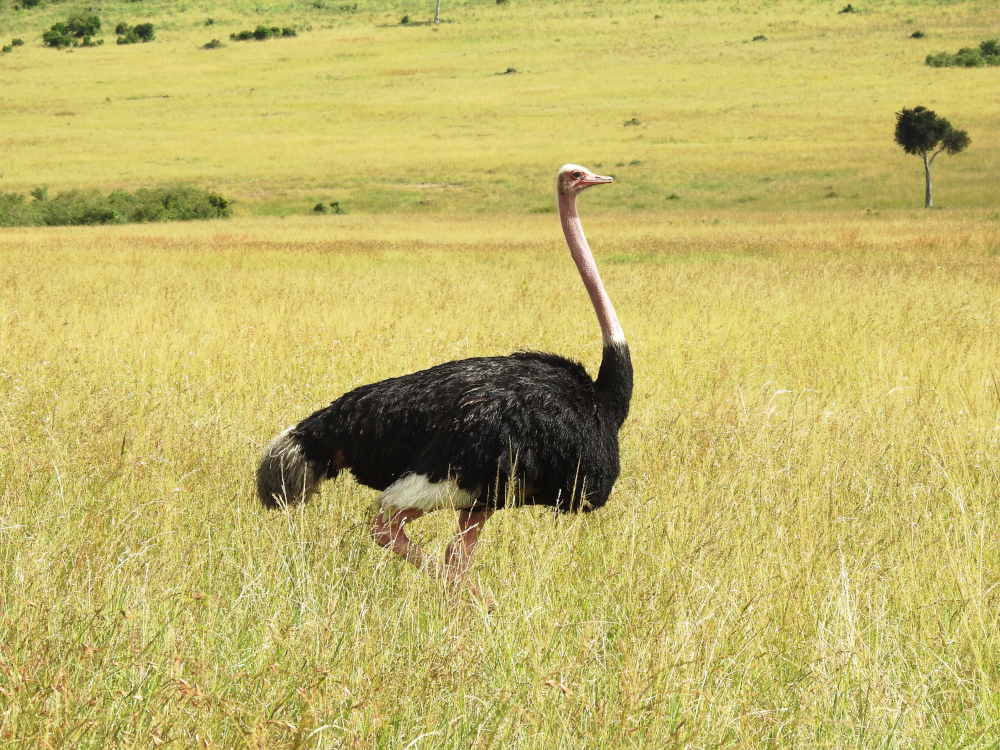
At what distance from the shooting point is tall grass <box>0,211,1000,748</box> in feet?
8.64

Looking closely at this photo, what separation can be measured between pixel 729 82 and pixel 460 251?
58.7 meters

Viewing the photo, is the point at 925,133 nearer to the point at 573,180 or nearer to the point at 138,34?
the point at 573,180

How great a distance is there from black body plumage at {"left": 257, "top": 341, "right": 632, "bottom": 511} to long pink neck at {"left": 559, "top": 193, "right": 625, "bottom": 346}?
9cm

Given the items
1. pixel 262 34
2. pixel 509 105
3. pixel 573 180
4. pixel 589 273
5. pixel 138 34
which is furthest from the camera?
pixel 138 34

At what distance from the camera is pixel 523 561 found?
12.9 feet

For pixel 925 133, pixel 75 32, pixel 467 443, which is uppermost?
pixel 75 32

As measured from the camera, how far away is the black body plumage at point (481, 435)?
156 inches

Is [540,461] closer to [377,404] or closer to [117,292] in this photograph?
[377,404]

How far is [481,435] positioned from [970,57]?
263 feet

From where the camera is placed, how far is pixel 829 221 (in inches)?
1136

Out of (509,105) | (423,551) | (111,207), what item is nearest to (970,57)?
(509,105)

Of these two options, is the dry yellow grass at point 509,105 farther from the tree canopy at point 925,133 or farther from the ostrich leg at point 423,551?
the ostrich leg at point 423,551

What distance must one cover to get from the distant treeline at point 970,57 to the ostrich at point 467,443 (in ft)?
256

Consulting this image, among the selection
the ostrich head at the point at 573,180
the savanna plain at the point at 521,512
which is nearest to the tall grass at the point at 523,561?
the savanna plain at the point at 521,512
